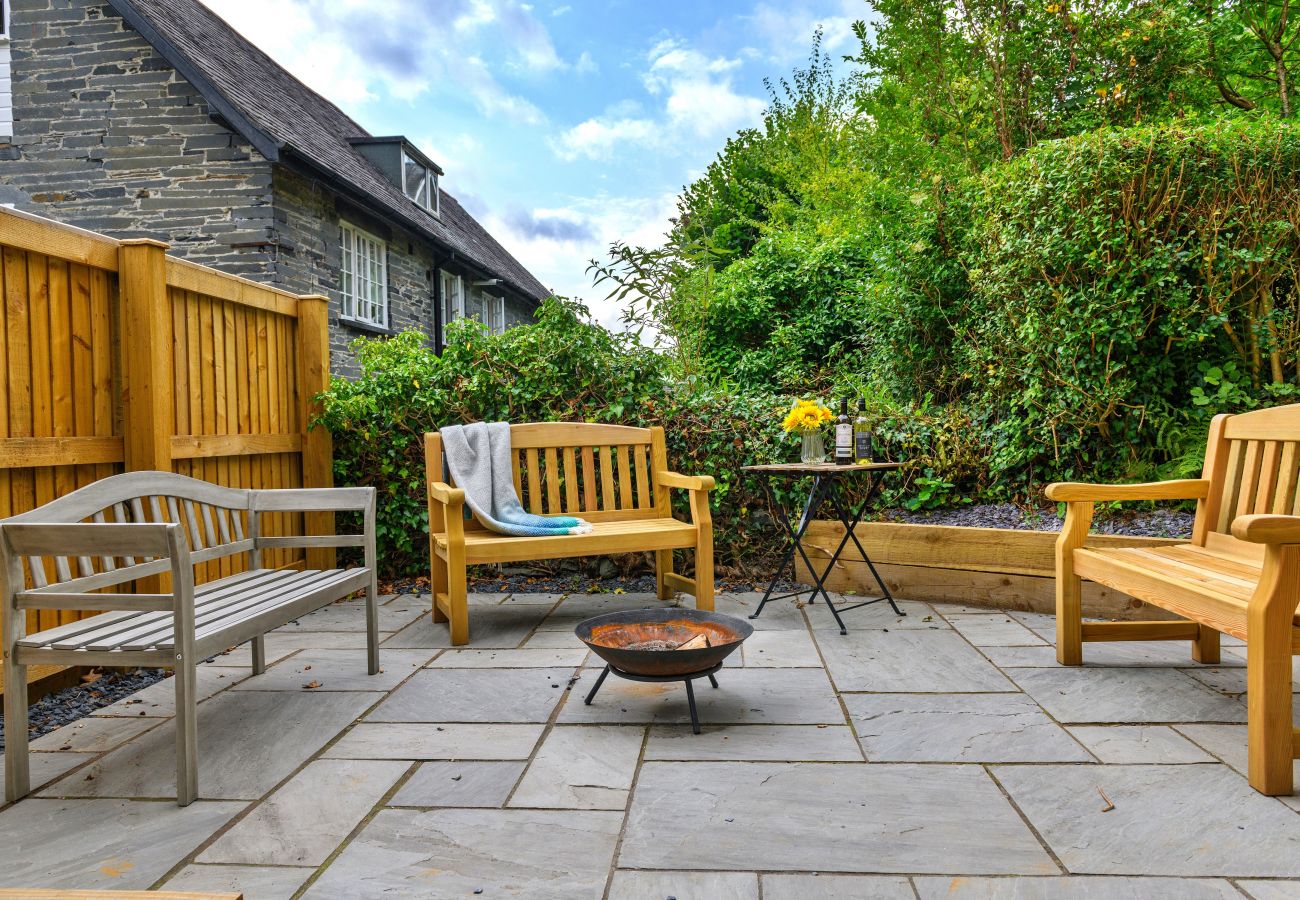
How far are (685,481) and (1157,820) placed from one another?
2703 millimetres

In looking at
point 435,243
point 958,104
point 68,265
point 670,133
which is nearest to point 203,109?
point 435,243

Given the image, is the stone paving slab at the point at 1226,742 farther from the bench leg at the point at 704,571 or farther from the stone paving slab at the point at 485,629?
the stone paving slab at the point at 485,629

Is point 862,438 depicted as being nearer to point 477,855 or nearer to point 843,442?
point 843,442

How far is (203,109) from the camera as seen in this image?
8734 millimetres

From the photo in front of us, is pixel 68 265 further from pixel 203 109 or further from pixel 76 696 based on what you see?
pixel 203 109

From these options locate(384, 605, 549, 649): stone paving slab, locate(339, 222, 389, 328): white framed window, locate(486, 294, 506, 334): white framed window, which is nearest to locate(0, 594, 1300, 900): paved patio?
locate(384, 605, 549, 649): stone paving slab

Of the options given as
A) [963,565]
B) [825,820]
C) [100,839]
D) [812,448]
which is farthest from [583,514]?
[100,839]

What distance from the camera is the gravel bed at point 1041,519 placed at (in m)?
4.36

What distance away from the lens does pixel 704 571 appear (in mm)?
4211

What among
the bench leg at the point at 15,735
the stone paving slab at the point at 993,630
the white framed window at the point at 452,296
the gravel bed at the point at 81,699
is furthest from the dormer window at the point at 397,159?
the bench leg at the point at 15,735

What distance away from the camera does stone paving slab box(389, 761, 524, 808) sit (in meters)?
2.21

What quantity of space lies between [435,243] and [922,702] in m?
11.3

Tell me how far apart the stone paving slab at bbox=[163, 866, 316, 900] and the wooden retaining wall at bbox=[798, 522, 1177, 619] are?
352 cm

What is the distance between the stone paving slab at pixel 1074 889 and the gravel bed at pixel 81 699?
2.85m
